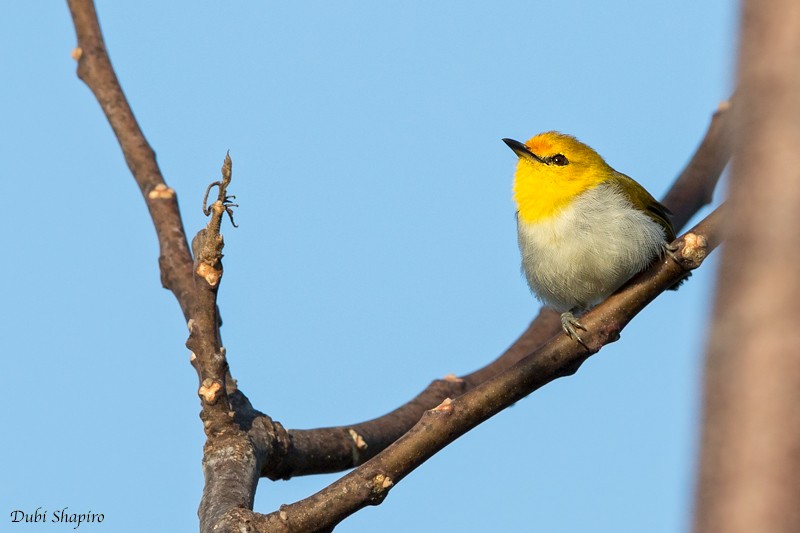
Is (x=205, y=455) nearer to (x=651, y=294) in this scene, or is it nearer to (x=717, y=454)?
(x=651, y=294)

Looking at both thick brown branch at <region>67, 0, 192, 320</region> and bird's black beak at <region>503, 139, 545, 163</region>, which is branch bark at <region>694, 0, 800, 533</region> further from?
bird's black beak at <region>503, 139, 545, 163</region>

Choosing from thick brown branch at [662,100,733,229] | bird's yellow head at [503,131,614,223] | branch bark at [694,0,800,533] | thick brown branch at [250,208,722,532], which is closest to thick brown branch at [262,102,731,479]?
thick brown branch at [662,100,733,229]

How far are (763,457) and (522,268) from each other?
570cm

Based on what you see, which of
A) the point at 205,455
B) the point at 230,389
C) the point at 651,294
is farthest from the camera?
the point at 230,389

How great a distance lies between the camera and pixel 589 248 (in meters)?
5.82

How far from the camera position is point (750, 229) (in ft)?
2.51

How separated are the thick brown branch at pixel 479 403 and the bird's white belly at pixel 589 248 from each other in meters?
1.57

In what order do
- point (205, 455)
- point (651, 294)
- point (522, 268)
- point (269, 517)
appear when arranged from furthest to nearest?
point (522, 268)
point (205, 455)
point (651, 294)
point (269, 517)

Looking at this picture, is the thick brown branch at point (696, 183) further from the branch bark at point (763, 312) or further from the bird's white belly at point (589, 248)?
the branch bark at point (763, 312)

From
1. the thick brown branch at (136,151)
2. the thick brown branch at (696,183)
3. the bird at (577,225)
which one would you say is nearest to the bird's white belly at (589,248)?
the bird at (577,225)

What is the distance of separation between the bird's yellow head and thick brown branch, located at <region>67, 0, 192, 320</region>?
2.42 metres

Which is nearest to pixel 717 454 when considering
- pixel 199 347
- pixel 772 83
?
pixel 772 83

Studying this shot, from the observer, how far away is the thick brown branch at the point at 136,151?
597 centimetres

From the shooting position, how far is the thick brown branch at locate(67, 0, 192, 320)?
5.97m
